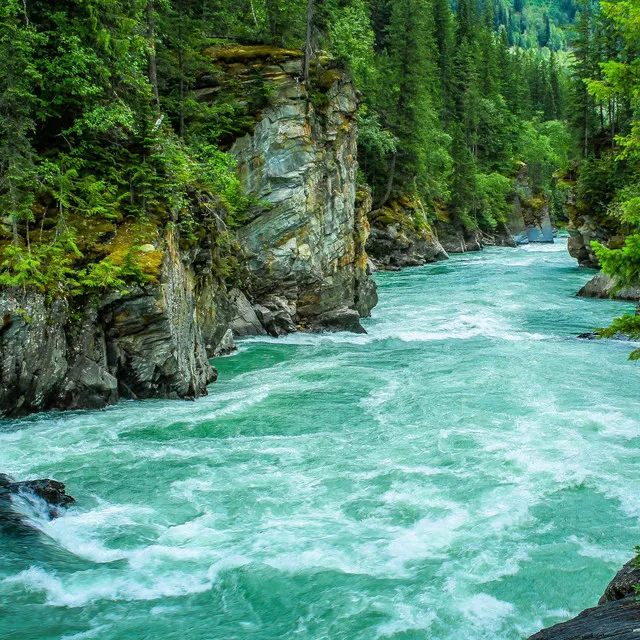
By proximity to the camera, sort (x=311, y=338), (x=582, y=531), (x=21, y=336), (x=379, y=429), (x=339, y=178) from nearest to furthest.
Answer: (x=582, y=531), (x=21, y=336), (x=379, y=429), (x=311, y=338), (x=339, y=178)

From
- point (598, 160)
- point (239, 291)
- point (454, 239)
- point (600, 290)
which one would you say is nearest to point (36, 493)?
point (239, 291)

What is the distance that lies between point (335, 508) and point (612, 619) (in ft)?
17.4

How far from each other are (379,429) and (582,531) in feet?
16.1

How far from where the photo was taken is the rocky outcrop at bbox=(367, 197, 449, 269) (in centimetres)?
4656

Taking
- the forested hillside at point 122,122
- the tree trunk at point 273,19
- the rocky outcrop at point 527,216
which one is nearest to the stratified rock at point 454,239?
the rocky outcrop at point 527,216

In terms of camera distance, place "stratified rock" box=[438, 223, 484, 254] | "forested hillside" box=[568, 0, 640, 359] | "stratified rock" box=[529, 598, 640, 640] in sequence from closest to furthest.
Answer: "stratified rock" box=[529, 598, 640, 640], "forested hillside" box=[568, 0, 640, 359], "stratified rock" box=[438, 223, 484, 254]

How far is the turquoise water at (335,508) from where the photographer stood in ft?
25.2

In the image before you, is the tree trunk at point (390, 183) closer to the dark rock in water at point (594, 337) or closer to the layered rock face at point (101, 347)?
the dark rock in water at point (594, 337)

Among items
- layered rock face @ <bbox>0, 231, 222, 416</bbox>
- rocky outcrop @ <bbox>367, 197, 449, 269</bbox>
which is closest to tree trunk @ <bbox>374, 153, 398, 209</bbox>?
rocky outcrop @ <bbox>367, 197, 449, 269</bbox>

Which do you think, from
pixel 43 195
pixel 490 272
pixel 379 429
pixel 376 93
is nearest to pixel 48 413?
pixel 43 195

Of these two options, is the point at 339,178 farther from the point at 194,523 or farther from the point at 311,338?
the point at 194,523

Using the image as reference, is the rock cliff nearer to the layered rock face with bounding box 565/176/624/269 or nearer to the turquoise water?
the turquoise water

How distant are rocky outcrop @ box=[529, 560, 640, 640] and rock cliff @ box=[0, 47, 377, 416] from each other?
10671mm

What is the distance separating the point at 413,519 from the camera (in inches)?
383
